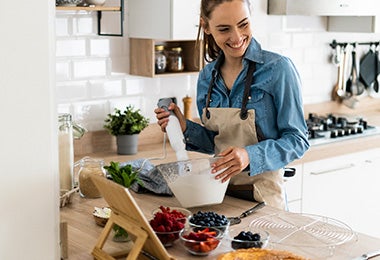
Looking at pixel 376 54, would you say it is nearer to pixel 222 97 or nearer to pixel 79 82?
pixel 79 82

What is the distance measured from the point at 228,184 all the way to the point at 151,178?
12.3 inches

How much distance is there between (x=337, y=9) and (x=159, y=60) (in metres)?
1.21

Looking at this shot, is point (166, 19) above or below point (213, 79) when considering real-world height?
above

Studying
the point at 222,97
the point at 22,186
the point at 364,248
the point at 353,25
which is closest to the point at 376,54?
the point at 353,25

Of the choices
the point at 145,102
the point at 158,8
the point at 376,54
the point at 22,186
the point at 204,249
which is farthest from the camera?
the point at 376,54

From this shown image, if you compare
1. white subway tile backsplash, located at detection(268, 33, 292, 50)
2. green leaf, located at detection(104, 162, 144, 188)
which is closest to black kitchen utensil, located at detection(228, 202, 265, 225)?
green leaf, located at detection(104, 162, 144, 188)

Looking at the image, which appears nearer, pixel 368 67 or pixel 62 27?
pixel 62 27

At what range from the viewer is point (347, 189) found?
4.42m

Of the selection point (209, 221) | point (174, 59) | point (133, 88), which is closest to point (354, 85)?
point (174, 59)

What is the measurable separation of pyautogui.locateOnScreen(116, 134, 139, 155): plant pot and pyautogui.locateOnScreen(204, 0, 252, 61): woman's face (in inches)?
54.3

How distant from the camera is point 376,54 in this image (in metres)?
5.32

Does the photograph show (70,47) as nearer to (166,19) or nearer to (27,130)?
(166,19)

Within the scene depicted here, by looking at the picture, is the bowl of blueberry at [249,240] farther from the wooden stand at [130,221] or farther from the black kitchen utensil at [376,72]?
the black kitchen utensil at [376,72]

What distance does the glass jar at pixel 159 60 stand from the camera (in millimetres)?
4035
